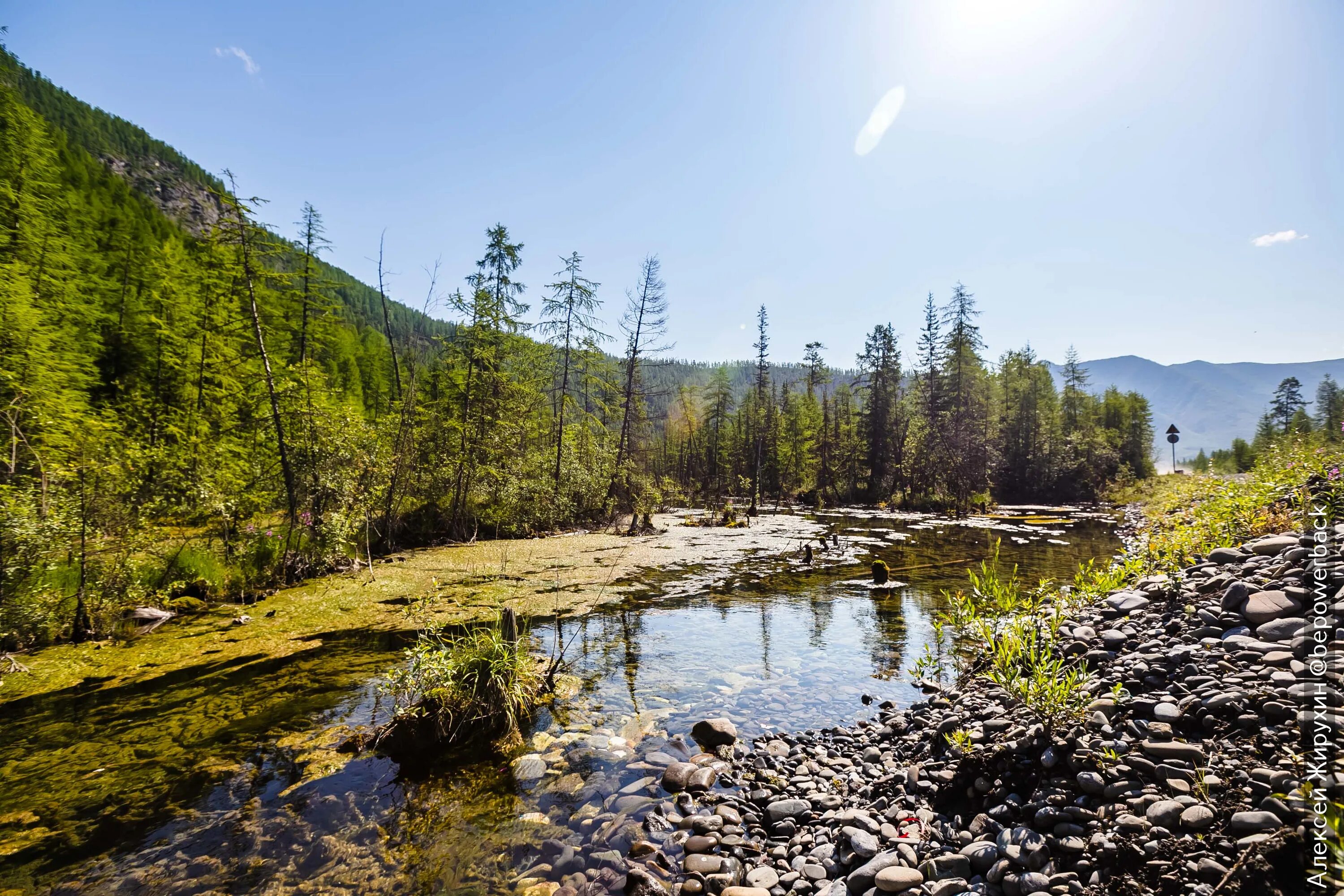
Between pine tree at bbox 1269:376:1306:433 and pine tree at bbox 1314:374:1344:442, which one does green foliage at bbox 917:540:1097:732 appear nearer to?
pine tree at bbox 1314:374:1344:442

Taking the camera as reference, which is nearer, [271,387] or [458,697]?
[458,697]

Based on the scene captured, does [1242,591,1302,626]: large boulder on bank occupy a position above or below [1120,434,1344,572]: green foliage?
below

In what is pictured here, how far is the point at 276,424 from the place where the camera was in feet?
39.0

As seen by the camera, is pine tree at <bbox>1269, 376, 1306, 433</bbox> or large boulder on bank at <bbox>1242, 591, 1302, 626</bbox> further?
pine tree at <bbox>1269, 376, 1306, 433</bbox>

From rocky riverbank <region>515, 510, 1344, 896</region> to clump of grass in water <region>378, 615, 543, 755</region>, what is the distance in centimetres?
94

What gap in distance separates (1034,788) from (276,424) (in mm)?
14949

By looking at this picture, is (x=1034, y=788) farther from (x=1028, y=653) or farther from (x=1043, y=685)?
(x=1028, y=653)

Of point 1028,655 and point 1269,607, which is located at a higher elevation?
point 1269,607

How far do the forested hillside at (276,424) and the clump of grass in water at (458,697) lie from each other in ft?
21.5

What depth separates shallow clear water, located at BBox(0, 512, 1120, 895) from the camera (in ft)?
12.6

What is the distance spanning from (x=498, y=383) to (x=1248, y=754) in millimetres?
21369

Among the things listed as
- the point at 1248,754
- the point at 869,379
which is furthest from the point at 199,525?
the point at 869,379

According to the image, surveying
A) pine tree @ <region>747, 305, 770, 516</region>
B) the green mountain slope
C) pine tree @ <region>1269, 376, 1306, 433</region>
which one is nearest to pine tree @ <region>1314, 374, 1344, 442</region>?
pine tree @ <region>1269, 376, 1306, 433</region>

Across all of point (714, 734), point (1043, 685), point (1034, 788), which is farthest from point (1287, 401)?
point (714, 734)
